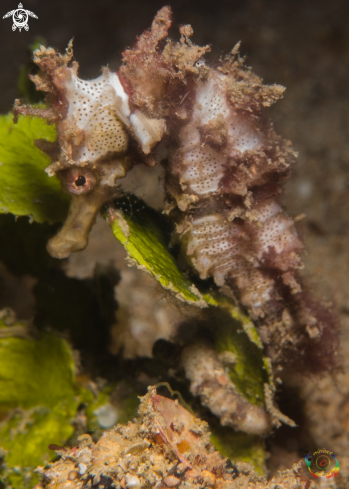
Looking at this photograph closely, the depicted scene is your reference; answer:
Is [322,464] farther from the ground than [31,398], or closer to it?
→ closer to it

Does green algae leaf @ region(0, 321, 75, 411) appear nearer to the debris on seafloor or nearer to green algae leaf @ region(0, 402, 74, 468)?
green algae leaf @ region(0, 402, 74, 468)

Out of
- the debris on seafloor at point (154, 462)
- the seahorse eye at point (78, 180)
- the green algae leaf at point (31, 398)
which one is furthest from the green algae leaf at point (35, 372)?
the seahorse eye at point (78, 180)

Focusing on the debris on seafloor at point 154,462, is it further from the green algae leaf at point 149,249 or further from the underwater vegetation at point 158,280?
the green algae leaf at point 149,249

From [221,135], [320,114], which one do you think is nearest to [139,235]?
[221,135]

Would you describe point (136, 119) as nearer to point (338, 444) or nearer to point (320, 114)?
point (338, 444)

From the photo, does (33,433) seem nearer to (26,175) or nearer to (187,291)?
(187,291)

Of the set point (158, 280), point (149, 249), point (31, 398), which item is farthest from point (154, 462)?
point (31, 398)
